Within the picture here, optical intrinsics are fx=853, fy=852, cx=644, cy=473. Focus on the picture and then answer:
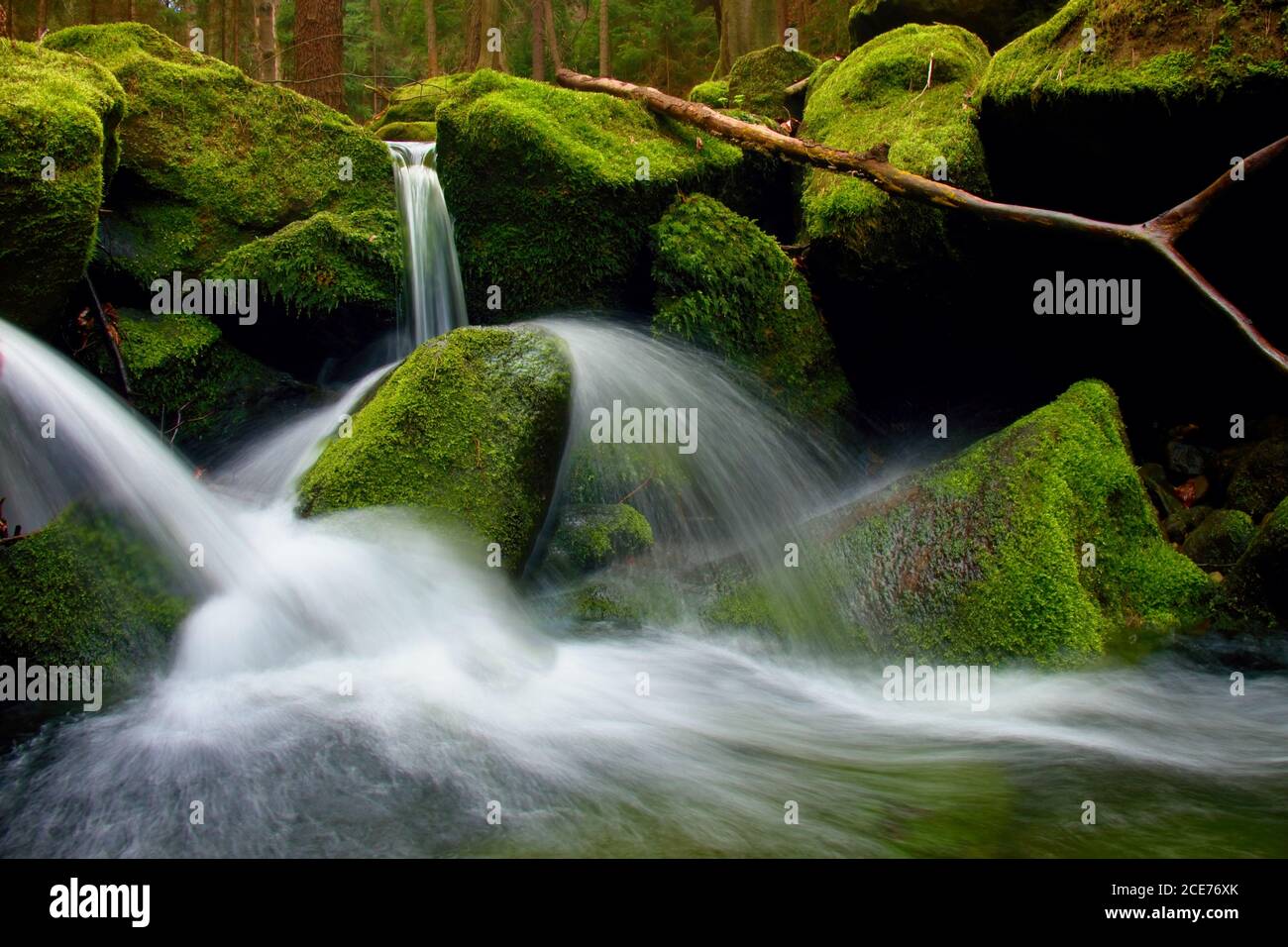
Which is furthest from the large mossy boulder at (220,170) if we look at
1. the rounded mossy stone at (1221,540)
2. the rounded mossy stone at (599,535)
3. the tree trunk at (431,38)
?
the tree trunk at (431,38)

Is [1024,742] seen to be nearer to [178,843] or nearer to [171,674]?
[178,843]

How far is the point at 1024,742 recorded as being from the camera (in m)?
4.15

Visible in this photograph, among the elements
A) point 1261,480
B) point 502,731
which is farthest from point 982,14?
point 502,731

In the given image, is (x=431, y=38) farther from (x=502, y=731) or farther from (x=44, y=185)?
(x=502, y=731)

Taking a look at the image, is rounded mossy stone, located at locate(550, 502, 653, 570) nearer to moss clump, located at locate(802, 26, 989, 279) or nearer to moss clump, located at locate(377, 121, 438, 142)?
moss clump, located at locate(802, 26, 989, 279)

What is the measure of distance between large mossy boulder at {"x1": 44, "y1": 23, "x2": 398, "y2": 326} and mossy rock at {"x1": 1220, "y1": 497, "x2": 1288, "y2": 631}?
6.92 metres

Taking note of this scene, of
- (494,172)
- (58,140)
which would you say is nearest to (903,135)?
(494,172)

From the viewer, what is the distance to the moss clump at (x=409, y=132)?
12.6 m

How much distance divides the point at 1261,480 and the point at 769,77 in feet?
24.7

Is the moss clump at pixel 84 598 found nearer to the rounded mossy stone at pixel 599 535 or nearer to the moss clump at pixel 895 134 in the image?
the rounded mossy stone at pixel 599 535

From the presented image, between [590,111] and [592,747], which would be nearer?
[592,747]

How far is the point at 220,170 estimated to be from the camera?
26.5 feet
